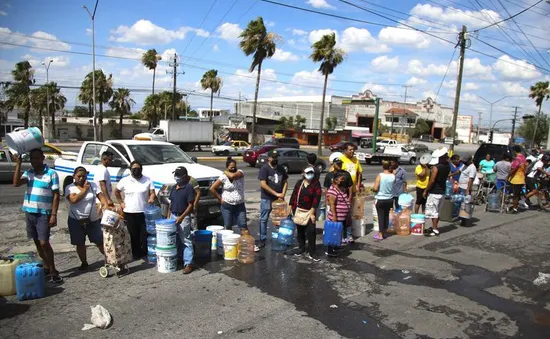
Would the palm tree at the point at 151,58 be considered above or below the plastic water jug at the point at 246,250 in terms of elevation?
above

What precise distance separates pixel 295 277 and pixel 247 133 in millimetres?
60252

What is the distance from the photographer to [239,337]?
4.17m

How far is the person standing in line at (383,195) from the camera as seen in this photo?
7.77 meters

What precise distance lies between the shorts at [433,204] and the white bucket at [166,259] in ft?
16.7

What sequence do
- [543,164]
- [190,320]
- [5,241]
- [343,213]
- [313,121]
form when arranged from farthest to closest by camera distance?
[313,121] → [543,164] → [5,241] → [343,213] → [190,320]

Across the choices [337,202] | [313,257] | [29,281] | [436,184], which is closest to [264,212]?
[313,257]

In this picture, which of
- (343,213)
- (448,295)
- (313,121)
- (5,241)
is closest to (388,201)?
(343,213)

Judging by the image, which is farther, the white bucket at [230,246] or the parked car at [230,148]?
the parked car at [230,148]

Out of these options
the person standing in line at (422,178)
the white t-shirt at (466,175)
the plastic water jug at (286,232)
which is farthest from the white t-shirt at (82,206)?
the white t-shirt at (466,175)

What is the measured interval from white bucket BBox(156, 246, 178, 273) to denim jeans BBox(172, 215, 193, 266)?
0.59 feet

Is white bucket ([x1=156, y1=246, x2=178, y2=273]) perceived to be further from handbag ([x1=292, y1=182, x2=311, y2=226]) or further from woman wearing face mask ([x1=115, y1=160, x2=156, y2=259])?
handbag ([x1=292, y1=182, x2=311, y2=226])

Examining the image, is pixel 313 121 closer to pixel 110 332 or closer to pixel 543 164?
pixel 543 164

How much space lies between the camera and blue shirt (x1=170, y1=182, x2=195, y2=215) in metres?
6.22

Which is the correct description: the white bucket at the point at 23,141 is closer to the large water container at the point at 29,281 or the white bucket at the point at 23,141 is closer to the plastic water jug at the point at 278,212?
the large water container at the point at 29,281
